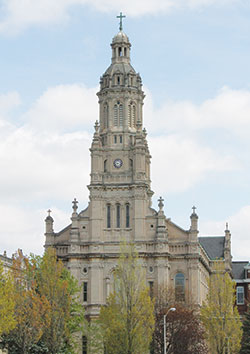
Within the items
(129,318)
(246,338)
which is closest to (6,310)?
(129,318)

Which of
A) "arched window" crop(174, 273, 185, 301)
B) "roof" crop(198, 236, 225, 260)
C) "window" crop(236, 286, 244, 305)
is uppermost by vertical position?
"roof" crop(198, 236, 225, 260)

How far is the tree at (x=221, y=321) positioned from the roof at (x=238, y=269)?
4045 centimetres

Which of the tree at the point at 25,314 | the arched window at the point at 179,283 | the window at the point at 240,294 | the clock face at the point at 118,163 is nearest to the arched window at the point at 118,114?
the clock face at the point at 118,163

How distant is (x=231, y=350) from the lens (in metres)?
80.6

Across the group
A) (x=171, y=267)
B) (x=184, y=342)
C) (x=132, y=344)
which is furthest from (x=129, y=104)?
(x=132, y=344)

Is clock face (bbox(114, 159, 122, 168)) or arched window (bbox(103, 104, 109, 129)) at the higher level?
arched window (bbox(103, 104, 109, 129))

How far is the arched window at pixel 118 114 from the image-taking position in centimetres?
10262

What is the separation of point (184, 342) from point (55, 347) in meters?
20.5

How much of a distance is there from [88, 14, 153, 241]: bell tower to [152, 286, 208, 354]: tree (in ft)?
41.8

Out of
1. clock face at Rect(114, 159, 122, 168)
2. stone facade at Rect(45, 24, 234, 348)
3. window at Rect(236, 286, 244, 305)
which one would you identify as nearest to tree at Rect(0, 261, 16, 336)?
stone facade at Rect(45, 24, 234, 348)

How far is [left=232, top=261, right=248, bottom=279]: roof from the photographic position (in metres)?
125

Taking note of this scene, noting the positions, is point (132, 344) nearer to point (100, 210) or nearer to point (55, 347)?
point (55, 347)

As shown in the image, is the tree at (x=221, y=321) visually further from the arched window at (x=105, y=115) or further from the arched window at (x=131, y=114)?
the arched window at (x=105, y=115)

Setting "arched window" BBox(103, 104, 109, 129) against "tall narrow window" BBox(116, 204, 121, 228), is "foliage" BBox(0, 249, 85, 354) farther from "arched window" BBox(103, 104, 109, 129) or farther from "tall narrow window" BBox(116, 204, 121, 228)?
"arched window" BBox(103, 104, 109, 129)
